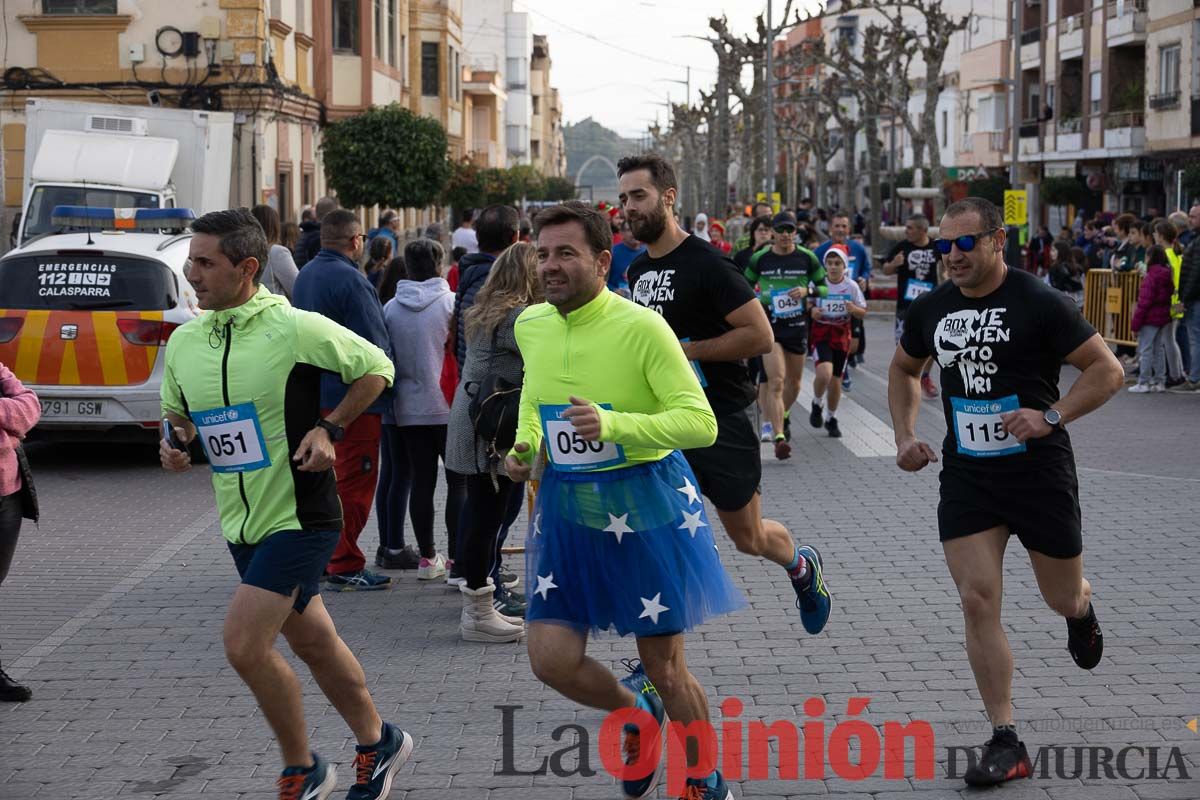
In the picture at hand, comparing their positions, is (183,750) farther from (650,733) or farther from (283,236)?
(283,236)

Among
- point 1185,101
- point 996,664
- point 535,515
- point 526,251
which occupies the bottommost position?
point 996,664

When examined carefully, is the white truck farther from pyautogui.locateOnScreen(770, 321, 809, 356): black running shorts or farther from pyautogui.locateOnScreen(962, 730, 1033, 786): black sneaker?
pyautogui.locateOnScreen(962, 730, 1033, 786): black sneaker

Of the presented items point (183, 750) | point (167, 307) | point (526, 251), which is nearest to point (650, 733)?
point (183, 750)

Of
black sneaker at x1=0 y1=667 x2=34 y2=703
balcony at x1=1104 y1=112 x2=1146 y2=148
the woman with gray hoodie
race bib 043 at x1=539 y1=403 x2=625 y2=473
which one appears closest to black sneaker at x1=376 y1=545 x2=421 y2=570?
the woman with gray hoodie

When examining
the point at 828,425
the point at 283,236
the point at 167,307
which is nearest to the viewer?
the point at 167,307

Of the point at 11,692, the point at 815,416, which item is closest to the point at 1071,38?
the point at 815,416

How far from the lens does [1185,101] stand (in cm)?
4478

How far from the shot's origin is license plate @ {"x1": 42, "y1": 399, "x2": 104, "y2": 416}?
11.9 meters

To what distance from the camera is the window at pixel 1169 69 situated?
151 ft

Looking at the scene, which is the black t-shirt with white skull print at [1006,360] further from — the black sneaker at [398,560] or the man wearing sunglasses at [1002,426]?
the black sneaker at [398,560]

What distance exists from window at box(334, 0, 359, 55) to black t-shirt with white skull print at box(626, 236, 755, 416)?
102 ft

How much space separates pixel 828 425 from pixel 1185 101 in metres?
34.5

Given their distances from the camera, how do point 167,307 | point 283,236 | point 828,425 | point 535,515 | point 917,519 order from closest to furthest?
1. point 535,515
2. point 917,519
3. point 167,307
4. point 283,236
5. point 828,425

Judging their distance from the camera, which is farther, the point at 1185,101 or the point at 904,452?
the point at 1185,101
